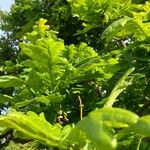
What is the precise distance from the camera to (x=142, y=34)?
3.27 m

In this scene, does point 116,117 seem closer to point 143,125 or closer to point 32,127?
point 143,125

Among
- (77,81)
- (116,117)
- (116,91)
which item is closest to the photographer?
(116,117)

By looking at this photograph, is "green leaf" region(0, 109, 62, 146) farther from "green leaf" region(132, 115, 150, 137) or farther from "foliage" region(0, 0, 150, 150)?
"green leaf" region(132, 115, 150, 137)

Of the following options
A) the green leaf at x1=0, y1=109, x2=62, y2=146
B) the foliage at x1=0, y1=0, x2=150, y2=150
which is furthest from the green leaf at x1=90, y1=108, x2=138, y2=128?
the green leaf at x1=0, y1=109, x2=62, y2=146

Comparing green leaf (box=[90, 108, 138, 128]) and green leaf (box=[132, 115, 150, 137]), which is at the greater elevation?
green leaf (box=[90, 108, 138, 128])

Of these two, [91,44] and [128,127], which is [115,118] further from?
[91,44]

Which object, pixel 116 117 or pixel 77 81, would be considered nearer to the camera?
pixel 116 117

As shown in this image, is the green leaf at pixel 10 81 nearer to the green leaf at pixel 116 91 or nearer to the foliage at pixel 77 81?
the foliage at pixel 77 81

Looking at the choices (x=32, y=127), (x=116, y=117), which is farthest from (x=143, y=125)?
(x=32, y=127)

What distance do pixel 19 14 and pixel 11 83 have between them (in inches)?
155

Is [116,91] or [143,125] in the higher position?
[116,91]

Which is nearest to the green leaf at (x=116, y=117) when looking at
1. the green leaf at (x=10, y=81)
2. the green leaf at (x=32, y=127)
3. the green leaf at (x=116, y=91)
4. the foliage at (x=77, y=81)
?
the foliage at (x=77, y=81)

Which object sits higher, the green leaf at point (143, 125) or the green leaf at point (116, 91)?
the green leaf at point (116, 91)

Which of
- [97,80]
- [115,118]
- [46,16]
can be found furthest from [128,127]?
[46,16]
